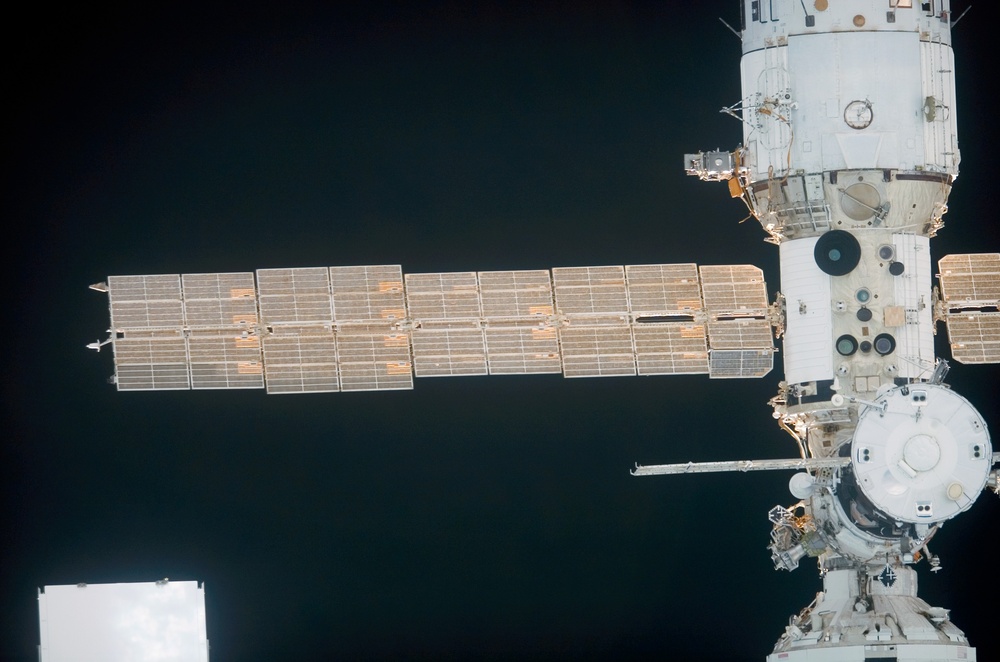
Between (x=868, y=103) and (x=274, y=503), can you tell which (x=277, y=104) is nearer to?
(x=274, y=503)

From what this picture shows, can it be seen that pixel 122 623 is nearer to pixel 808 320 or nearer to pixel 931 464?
pixel 808 320

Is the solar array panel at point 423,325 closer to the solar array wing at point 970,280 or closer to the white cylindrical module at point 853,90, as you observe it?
the white cylindrical module at point 853,90

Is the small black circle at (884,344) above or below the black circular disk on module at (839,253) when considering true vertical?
below

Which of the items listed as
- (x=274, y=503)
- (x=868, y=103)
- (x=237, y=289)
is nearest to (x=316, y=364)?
(x=237, y=289)

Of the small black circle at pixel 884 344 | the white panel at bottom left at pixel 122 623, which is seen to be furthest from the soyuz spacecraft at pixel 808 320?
the white panel at bottom left at pixel 122 623

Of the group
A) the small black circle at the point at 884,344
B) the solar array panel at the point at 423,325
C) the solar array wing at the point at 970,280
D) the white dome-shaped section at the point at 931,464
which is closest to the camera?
the white dome-shaped section at the point at 931,464

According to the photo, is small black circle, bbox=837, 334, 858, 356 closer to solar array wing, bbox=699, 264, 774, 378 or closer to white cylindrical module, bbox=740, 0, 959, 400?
white cylindrical module, bbox=740, 0, 959, 400

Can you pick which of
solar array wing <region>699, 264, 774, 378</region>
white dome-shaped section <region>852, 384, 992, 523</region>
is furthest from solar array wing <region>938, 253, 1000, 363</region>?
white dome-shaped section <region>852, 384, 992, 523</region>

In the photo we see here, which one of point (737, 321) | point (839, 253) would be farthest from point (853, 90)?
point (737, 321)
